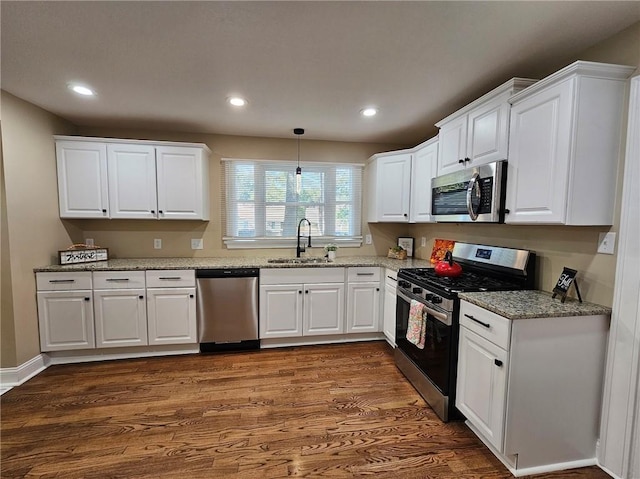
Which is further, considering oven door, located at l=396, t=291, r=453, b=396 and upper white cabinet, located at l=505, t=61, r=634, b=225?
oven door, located at l=396, t=291, r=453, b=396

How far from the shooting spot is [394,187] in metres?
3.41

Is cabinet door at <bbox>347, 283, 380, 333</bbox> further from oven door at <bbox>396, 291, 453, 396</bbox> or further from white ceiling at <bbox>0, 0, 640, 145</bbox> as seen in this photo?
white ceiling at <bbox>0, 0, 640, 145</bbox>

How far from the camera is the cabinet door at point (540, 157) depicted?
5.16 ft

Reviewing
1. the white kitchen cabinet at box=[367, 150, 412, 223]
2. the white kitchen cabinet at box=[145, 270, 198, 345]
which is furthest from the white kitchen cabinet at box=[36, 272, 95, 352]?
the white kitchen cabinet at box=[367, 150, 412, 223]

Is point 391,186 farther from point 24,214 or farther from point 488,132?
point 24,214

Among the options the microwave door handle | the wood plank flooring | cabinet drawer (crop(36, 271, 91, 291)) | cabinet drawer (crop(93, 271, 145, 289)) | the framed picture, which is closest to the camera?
the wood plank flooring

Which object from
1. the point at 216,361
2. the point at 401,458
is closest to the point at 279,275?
the point at 216,361

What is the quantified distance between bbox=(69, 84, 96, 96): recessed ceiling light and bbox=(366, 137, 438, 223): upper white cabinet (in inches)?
109

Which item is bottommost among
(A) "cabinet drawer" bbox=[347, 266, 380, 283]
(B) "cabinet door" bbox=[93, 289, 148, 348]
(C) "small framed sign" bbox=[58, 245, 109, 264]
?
(B) "cabinet door" bbox=[93, 289, 148, 348]

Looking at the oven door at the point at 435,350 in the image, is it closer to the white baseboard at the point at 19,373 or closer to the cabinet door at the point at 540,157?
the cabinet door at the point at 540,157

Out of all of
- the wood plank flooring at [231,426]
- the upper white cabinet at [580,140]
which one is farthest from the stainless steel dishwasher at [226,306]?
the upper white cabinet at [580,140]

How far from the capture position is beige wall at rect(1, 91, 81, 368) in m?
2.36

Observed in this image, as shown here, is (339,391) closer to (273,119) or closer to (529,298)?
(529,298)

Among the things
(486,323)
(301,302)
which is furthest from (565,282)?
(301,302)
